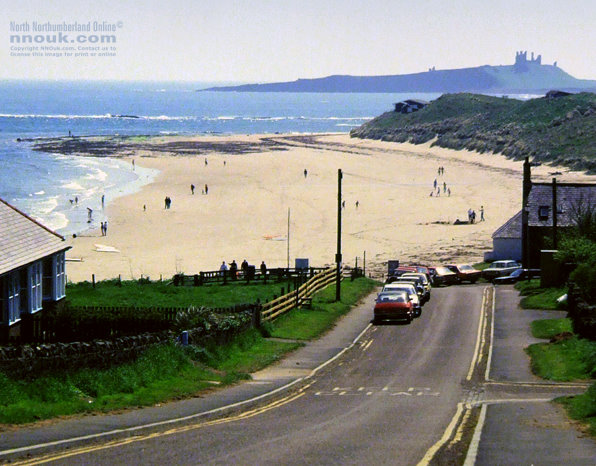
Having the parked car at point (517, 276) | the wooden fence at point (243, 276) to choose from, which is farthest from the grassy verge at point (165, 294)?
the parked car at point (517, 276)

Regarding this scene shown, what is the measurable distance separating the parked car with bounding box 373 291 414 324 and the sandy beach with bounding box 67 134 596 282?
23358mm

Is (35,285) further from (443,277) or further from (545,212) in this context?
(545,212)

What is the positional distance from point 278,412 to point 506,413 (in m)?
4.39

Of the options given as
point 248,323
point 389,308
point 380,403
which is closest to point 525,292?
point 389,308

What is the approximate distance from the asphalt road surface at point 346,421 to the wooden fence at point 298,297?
361 centimetres

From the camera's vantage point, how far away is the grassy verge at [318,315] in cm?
3612

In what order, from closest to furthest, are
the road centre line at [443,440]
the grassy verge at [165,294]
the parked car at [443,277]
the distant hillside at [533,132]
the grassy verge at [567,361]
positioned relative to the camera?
the road centre line at [443,440]
the grassy verge at [567,361]
the grassy verge at [165,294]
the parked car at [443,277]
the distant hillside at [533,132]

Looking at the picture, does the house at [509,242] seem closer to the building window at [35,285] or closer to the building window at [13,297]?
the building window at [35,285]

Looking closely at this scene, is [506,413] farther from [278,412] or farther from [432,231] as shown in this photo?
[432,231]

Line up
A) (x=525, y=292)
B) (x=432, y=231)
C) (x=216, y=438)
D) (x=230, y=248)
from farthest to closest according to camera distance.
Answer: (x=432, y=231)
(x=230, y=248)
(x=525, y=292)
(x=216, y=438)

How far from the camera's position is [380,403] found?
22.7 metres

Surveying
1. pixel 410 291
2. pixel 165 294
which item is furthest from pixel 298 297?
pixel 165 294

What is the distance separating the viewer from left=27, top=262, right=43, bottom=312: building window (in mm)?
31406

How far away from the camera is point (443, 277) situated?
57.8 metres
